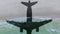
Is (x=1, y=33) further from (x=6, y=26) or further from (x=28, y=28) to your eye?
(x=28, y=28)

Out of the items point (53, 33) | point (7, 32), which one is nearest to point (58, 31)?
point (53, 33)

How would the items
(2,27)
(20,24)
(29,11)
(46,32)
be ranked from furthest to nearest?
1. (2,27)
2. (46,32)
3. (29,11)
4. (20,24)

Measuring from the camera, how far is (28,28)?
70 cm

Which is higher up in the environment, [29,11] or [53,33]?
[29,11]

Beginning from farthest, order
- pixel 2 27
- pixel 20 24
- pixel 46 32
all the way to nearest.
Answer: pixel 2 27, pixel 46 32, pixel 20 24

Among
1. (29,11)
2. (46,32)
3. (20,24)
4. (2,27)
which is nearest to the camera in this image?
(20,24)

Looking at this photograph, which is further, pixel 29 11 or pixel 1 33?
pixel 1 33

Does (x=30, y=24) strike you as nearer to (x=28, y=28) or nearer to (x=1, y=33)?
(x=28, y=28)

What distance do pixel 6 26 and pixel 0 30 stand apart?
0.44 ft

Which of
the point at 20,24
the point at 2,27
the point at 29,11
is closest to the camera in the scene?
the point at 20,24

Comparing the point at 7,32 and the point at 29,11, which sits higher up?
the point at 29,11

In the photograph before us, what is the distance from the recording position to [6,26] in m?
1.35

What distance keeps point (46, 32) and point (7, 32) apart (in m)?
0.30

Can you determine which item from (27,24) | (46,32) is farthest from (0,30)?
(27,24)
